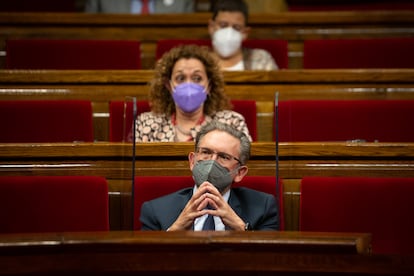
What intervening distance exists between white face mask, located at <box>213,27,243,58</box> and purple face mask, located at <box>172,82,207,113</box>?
0.21m

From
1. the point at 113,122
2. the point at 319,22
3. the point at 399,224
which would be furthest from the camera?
the point at 319,22

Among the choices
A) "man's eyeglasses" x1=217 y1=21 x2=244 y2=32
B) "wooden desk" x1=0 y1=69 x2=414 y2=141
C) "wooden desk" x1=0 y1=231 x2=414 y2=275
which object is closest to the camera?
"wooden desk" x1=0 y1=231 x2=414 y2=275

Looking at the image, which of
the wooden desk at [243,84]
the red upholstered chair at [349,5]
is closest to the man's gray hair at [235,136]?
the wooden desk at [243,84]

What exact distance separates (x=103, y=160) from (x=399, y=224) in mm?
266

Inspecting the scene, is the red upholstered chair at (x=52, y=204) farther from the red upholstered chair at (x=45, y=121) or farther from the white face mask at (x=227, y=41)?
the white face mask at (x=227, y=41)

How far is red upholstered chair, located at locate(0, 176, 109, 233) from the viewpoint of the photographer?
0.69 metres

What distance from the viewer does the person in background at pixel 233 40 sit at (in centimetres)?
109

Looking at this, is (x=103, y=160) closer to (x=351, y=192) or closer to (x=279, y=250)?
(x=351, y=192)

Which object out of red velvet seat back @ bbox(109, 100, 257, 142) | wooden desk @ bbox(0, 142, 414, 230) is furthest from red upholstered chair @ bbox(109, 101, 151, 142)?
wooden desk @ bbox(0, 142, 414, 230)

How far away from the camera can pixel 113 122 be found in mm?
916

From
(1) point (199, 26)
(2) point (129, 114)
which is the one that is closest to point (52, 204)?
(2) point (129, 114)

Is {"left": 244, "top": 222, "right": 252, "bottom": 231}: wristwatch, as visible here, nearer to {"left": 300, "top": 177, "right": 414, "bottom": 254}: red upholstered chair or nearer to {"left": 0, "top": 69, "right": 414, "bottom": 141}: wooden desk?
{"left": 300, "top": 177, "right": 414, "bottom": 254}: red upholstered chair

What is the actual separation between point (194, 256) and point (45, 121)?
20.4 inches

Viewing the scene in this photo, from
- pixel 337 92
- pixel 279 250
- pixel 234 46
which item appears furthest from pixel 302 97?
pixel 279 250
